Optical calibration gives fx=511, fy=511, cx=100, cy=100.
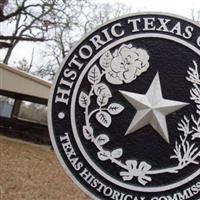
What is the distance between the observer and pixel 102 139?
3553 mm

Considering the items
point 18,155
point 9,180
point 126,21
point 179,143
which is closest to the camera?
point 179,143

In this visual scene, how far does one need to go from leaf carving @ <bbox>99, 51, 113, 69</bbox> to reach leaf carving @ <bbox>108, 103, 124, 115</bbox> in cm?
28

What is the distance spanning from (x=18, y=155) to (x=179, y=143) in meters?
12.2

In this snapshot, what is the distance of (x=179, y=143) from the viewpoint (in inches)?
137

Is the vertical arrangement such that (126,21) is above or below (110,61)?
above

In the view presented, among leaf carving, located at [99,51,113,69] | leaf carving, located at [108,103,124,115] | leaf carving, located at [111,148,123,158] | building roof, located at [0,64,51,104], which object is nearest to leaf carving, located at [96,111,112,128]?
leaf carving, located at [108,103,124,115]

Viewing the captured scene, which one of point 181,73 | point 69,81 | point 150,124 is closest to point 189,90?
point 181,73

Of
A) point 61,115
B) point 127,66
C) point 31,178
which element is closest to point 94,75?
point 127,66

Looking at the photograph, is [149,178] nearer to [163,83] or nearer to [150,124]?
[150,124]

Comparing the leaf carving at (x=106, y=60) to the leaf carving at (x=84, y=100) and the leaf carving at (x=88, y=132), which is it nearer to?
the leaf carving at (x=84, y=100)

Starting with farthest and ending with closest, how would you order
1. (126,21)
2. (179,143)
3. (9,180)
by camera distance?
(9,180) < (126,21) < (179,143)

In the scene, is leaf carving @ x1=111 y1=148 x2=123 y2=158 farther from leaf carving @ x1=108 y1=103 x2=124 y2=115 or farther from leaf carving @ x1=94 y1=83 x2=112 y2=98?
leaf carving @ x1=94 y1=83 x2=112 y2=98

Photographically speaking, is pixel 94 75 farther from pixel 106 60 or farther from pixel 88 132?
pixel 88 132

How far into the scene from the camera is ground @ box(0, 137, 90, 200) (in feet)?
31.7
